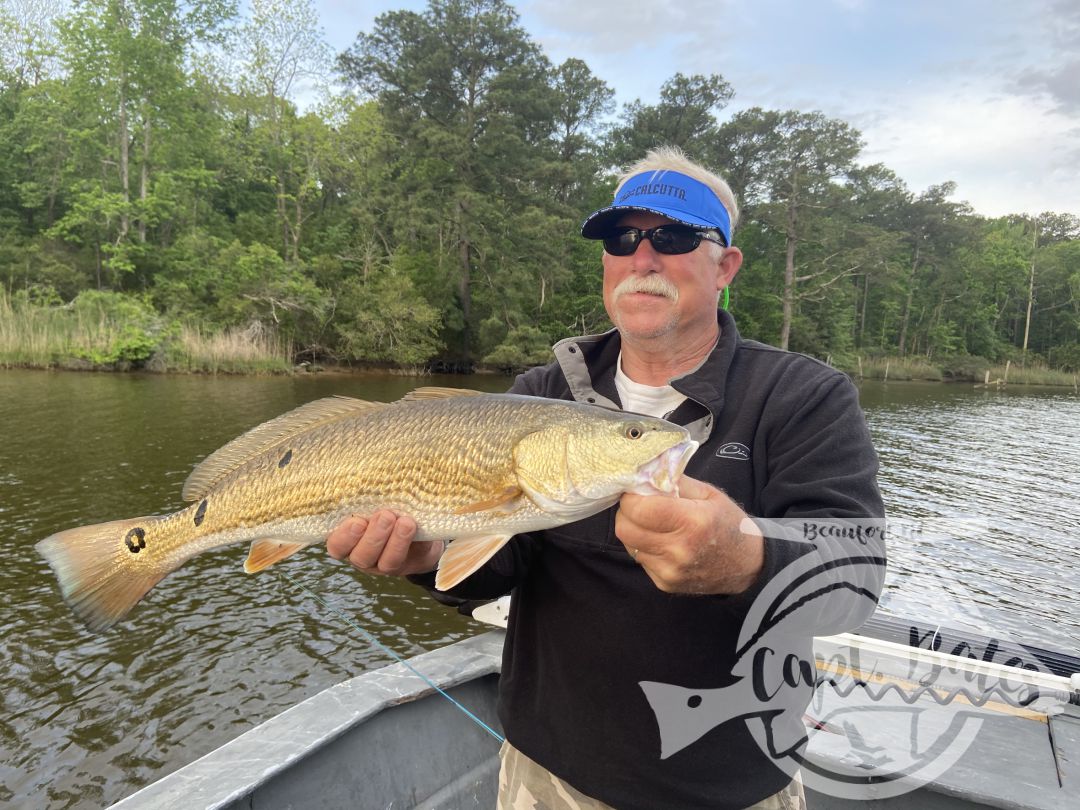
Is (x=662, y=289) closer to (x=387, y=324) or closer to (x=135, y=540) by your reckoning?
(x=135, y=540)

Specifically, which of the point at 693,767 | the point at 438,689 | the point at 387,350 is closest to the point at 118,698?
the point at 438,689

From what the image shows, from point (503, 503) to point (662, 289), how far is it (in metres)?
1.01

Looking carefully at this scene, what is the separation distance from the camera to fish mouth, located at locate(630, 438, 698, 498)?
62.6 inches

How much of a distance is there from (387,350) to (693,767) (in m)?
31.0

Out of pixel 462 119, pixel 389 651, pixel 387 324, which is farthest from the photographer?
pixel 462 119

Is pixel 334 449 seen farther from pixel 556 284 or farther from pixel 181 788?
pixel 556 284

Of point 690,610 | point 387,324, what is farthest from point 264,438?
point 387,324

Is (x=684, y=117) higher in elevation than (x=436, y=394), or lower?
higher

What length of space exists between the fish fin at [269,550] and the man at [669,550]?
297 millimetres

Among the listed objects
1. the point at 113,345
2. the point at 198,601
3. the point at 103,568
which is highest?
the point at 103,568

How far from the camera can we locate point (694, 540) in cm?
144

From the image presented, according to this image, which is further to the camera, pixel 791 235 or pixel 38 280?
pixel 791 235

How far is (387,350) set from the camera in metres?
31.4

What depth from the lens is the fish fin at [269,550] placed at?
7.84 ft
